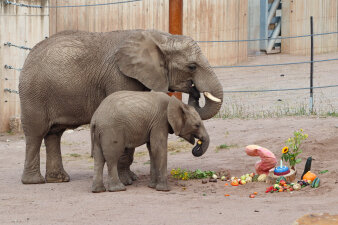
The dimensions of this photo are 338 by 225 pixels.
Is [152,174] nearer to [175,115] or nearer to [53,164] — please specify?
[175,115]

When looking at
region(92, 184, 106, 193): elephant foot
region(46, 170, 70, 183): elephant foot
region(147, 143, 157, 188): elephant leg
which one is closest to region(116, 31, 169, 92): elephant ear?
region(147, 143, 157, 188): elephant leg

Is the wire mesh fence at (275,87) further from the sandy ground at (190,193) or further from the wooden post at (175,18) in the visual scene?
the sandy ground at (190,193)

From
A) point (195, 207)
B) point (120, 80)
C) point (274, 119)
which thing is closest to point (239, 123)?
point (274, 119)

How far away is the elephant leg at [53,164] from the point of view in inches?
399

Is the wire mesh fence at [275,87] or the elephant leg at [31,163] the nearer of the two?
the elephant leg at [31,163]

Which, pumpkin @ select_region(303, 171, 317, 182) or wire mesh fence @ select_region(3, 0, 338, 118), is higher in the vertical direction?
wire mesh fence @ select_region(3, 0, 338, 118)

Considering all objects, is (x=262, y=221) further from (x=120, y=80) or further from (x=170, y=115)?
(x=120, y=80)

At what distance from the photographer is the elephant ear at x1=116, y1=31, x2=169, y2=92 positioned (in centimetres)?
941

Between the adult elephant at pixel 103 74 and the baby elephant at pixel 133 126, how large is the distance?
377 millimetres

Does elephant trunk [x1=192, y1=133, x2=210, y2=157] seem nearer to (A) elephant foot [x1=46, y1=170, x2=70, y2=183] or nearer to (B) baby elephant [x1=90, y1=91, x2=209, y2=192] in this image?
(B) baby elephant [x1=90, y1=91, x2=209, y2=192]

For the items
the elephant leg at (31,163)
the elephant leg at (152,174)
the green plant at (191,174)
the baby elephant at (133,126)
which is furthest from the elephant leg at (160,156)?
the elephant leg at (31,163)

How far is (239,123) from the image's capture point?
13.3 m

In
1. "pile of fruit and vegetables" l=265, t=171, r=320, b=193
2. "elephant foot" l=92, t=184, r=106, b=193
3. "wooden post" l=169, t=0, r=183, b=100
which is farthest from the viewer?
"wooden post" l=169, t=0, r=183, b=100

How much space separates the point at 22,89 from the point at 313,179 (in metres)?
3.81
